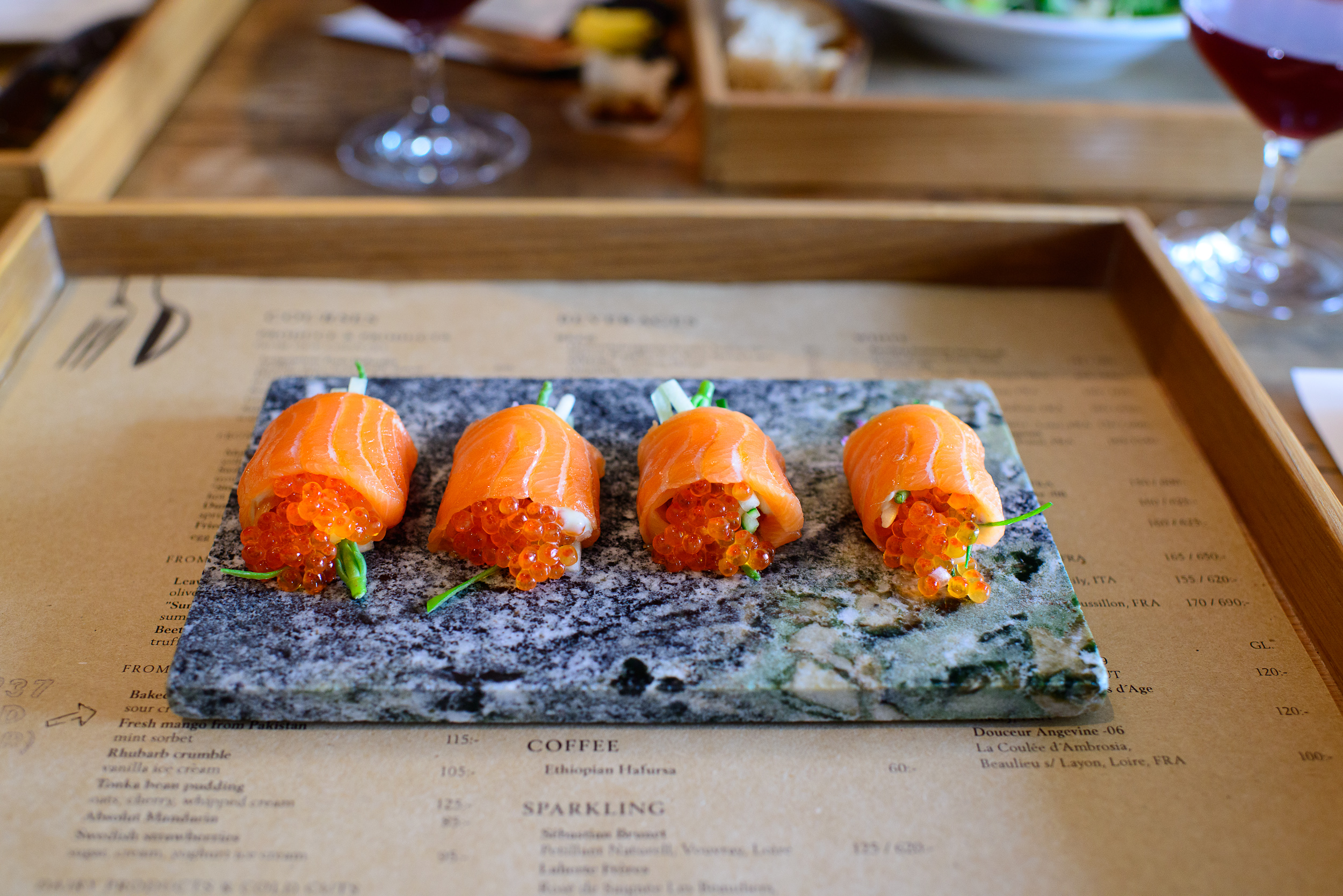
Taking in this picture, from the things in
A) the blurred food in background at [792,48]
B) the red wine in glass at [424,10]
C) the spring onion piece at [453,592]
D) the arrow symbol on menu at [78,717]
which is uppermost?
the red wine in glass at [424,10]

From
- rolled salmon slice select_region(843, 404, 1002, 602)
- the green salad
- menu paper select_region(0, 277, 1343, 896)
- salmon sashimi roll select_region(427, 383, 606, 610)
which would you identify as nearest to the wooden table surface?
the green salad

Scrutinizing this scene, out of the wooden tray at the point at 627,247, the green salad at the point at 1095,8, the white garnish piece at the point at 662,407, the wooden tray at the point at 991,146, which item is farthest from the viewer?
the green salad at the point at 1095,8

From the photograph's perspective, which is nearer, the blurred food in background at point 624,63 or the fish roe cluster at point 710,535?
the fish roe cluster at point 710,535

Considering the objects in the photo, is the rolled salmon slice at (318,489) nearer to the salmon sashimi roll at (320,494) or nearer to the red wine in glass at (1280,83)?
the salmon sashimi roll at (320,494)

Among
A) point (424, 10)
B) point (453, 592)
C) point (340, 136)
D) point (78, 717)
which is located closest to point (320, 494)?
point (453, 592)

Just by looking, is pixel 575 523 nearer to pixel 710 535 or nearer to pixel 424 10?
pixel 710 535

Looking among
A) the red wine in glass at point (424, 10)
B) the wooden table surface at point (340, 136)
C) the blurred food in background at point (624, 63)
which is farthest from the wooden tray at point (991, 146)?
the red wine in glass at point (424, 10)

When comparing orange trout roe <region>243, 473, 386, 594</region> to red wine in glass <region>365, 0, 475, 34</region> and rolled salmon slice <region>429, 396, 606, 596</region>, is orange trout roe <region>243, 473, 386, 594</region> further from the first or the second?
red wine in glass <region>365, 0, 475, 34</region>
